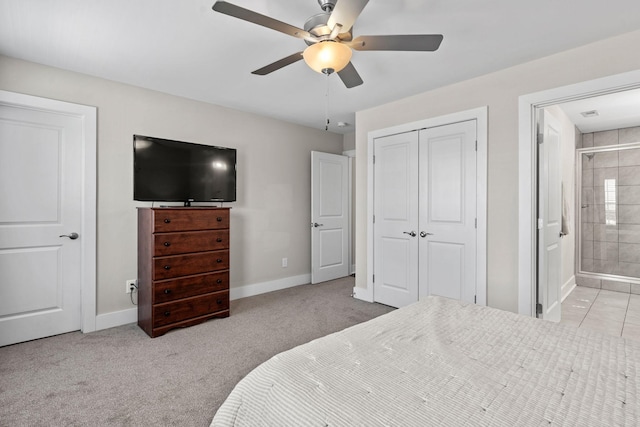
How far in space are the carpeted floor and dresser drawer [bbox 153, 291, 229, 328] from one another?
0.13 meters

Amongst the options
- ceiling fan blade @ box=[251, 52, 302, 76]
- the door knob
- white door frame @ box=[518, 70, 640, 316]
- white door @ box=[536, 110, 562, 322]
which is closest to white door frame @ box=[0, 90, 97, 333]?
the door knob

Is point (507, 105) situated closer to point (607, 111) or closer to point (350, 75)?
point (350, 75)

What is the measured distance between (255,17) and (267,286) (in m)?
3.46

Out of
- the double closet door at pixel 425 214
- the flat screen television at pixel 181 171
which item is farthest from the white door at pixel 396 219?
the flat screen television at pixel 181 171

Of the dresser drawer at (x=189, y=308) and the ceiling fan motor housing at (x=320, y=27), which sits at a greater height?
the ceiling fan motor housing at (x=320, y=27)

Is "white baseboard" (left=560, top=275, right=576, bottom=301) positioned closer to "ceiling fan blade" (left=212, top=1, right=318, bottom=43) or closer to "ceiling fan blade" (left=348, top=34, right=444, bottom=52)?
"ceiling fan blade" (left=348, top=34, right=444, bottom=52)

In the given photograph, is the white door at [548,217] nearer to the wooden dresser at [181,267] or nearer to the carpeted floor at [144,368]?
the carpeted floor at [144,368]

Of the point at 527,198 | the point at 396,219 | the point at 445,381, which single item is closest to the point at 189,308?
the point at 396,219

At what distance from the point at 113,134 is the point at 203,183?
947mm

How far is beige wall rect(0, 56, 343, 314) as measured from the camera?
9.93 ft

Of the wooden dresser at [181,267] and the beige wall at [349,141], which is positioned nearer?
the wooden dresser at [181,267]

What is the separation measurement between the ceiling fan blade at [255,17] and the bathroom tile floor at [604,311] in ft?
12.0

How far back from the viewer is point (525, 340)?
1431 mm

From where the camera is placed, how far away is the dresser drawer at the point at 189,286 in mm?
2938
